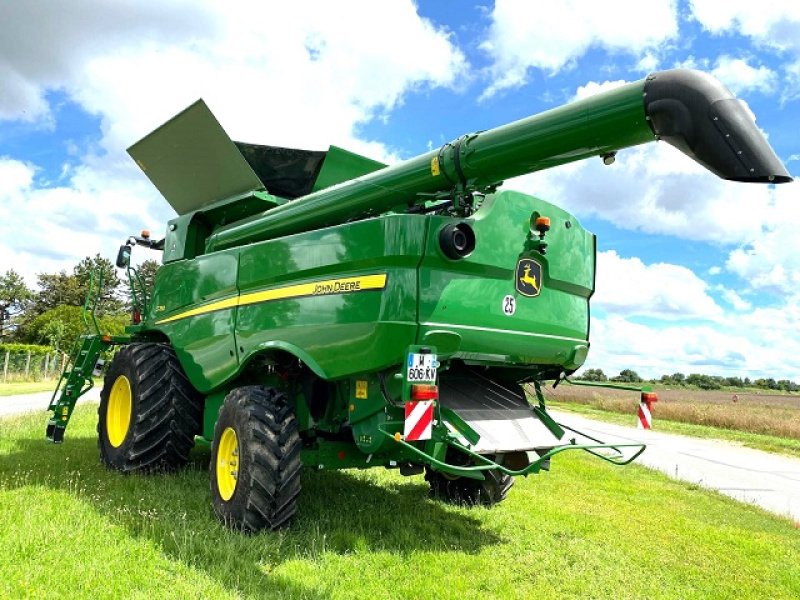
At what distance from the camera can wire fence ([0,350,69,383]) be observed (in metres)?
29.3

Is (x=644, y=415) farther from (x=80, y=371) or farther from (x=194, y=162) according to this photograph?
(x=80, y=371)

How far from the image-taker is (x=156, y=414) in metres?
6.42

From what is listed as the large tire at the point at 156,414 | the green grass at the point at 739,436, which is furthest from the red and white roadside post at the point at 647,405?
the green grass at the point at 739,436

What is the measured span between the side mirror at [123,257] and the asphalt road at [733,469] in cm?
852

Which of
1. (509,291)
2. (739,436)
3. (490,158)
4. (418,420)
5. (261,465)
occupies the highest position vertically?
(490,158)

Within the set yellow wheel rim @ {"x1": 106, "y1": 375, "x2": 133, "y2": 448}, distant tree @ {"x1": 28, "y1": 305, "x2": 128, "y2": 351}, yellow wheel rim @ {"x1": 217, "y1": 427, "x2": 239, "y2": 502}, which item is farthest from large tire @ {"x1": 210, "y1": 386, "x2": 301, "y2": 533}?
distant tree @ {"x1": 28, "y1": 305, "x2": 128, "y2": 351}

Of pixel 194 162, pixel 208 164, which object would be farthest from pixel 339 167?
pixel 194 162

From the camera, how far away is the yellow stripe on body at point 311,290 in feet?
14.5

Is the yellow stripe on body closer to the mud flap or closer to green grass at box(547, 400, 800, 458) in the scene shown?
the mud flap

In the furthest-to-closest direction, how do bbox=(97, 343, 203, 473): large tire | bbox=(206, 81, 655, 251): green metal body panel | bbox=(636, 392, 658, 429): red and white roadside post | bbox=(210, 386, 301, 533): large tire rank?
A: bbox=(97, 343, 203, 473): large tire, bbox=(636, 392, 658, 429): red and white roadside post, bbox=(210, 386, 301, 533): large tire, bbox=(206, 81, 655, 251): green metal body panel

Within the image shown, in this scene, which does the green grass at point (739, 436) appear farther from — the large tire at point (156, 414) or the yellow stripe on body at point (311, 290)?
the yellow stripe on body at point (311, 290)

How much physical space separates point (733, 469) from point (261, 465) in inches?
410

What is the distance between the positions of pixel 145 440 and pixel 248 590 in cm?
310

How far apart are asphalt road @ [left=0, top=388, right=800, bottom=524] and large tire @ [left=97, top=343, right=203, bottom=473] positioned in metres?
6.71
